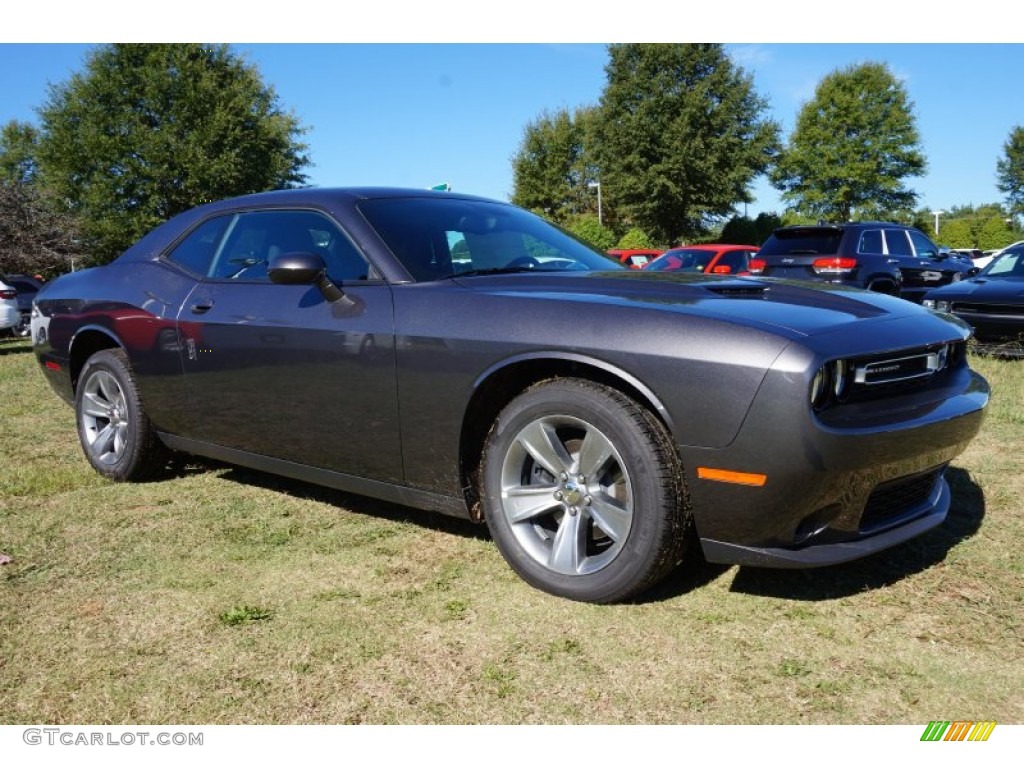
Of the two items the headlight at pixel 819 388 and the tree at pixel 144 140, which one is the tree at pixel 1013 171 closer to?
the tree at pixel 144 140

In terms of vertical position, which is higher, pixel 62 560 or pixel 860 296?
pixel 860 296

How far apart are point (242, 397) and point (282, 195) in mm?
972

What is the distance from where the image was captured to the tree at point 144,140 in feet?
115

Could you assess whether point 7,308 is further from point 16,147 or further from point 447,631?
point 16,147

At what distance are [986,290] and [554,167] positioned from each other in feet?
155

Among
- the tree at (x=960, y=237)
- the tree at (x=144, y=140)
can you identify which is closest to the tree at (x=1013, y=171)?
the tree at (x=960, y=237)

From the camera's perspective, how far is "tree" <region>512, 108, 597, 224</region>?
5372cm

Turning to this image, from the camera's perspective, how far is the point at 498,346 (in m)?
2.95

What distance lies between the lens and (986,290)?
8.59 meters

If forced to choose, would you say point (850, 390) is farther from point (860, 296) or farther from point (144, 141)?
point (144, 141)

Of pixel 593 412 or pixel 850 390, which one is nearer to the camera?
pixel 850 390

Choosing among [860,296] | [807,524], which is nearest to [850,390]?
[807,524]

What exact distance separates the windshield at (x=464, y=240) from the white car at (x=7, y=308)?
11329 mm

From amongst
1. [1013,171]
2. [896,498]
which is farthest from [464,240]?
[1013,171]
